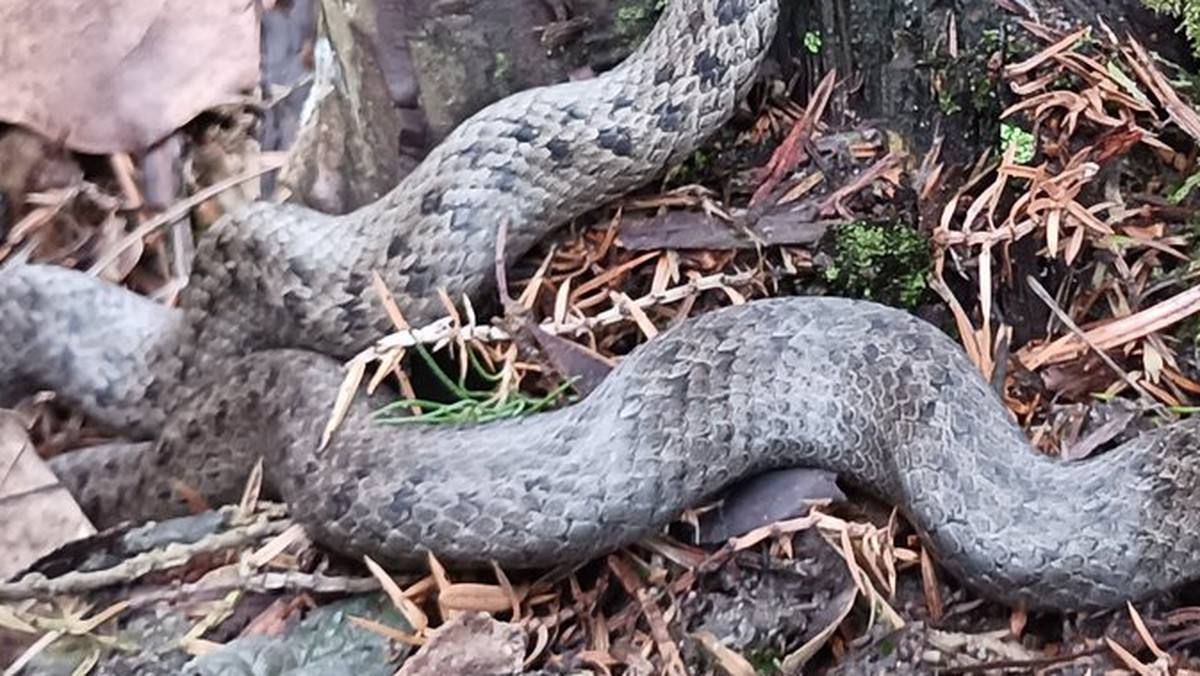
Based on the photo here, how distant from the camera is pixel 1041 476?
259 centimetres

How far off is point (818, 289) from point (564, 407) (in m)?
0.61

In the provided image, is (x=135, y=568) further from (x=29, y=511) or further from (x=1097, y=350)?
(x=1097, y=350)

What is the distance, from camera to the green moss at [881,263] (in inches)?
115

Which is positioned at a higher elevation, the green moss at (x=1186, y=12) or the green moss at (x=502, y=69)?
the green moss at (x=502, y=69)

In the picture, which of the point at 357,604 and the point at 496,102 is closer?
the point at 357,604

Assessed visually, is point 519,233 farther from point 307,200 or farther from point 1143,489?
point 1143,489

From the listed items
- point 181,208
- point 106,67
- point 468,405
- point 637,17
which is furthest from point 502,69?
point 106,67

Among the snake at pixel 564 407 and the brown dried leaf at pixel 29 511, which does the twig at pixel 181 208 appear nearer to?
the snake at pixel 564 407

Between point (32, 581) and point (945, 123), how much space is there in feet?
6.99

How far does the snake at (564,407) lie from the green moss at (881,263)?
0.13 metres

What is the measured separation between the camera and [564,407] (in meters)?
2.86

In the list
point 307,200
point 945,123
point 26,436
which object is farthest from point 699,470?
point 26,436

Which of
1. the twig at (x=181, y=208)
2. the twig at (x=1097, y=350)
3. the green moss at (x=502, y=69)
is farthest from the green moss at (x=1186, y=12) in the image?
the twig at (x=181, y=208)

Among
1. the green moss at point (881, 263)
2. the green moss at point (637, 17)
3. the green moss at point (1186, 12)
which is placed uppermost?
the green moss at point (637, 17)
